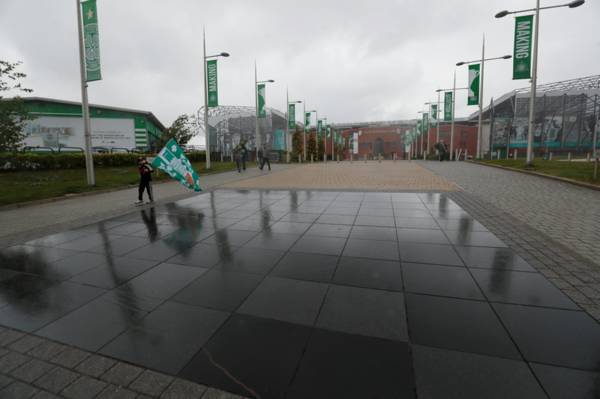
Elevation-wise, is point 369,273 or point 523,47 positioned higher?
point 523,47

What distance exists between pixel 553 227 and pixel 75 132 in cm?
5055

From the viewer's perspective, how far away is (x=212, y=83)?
21750mm

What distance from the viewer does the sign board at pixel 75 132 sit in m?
38.6

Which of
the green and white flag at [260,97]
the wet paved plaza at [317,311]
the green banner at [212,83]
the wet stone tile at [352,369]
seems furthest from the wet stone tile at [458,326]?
the green and white flag at [260,97]

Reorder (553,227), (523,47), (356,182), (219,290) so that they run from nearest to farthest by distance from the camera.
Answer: (219,290), (553,227), (356,182), (523,47)

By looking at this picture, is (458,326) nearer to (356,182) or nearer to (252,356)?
(252,356)

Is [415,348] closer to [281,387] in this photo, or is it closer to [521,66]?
[281,387]

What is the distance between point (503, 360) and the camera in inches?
→ 92.1

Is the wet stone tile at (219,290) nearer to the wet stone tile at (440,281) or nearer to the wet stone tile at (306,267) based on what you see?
the wet stone tile at (306,267)

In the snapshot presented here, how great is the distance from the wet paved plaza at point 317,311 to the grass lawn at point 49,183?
6.64 metres

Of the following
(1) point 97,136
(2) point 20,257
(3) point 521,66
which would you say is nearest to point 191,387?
(2) point 20,257

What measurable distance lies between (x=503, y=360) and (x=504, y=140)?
2761 inches

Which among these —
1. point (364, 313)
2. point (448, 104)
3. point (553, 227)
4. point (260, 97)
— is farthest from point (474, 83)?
point (364, 313)

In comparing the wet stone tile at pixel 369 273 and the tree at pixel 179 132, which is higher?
the tree at pixel 179 132
